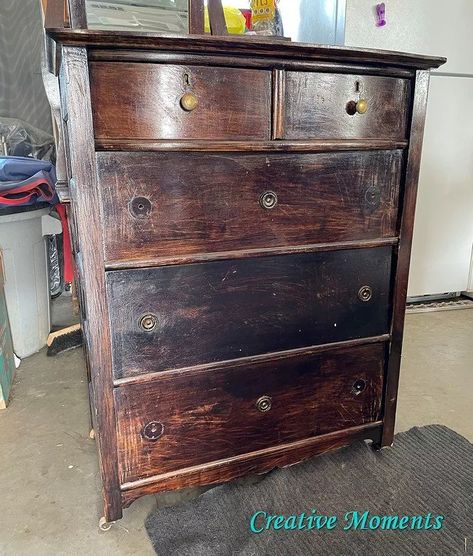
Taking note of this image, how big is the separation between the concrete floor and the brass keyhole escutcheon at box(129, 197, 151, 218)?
0.73 meters

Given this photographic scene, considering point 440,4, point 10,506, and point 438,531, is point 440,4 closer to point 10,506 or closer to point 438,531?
point 438,531

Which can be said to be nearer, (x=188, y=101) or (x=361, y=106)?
(x=188, y=101)

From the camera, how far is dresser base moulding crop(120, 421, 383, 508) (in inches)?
42.0

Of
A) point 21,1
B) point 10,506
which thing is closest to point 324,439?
point 10,506

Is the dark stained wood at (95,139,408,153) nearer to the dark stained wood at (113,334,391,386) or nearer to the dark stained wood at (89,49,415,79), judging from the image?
the dark stained wood at (89,49,415,79)

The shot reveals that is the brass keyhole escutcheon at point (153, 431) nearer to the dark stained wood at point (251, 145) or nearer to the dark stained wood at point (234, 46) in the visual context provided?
the dark stained wood at point (251, 145)

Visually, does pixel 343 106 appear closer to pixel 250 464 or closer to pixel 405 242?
pixel 405 242

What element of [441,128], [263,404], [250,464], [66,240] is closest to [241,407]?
[263,404]

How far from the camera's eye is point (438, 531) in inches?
42.0

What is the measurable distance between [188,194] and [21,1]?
221 centimetres

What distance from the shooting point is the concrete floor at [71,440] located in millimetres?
1073

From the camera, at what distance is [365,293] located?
1172mm

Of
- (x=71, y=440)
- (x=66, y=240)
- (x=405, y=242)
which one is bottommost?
(x=71, y=440)

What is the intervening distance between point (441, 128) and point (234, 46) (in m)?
1.77
